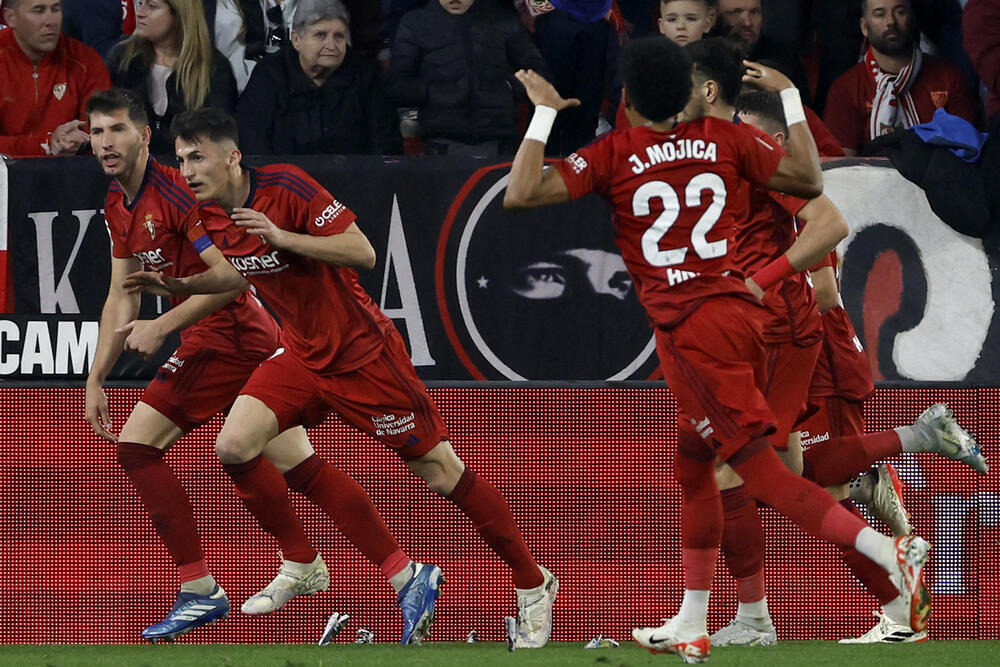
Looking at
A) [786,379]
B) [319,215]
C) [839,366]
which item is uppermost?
[319,215]

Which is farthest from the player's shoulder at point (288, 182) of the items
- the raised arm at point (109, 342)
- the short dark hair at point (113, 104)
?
the raised arm at point (109, 342)

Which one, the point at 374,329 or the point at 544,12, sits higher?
the point at 544,12

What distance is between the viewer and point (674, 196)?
17.2ft

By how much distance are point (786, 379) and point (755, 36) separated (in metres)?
2.86

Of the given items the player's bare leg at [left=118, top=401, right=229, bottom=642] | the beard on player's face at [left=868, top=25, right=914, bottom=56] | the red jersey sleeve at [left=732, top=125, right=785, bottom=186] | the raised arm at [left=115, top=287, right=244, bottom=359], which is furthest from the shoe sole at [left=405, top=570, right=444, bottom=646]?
the beard on player's face at [left=868, top=25, right=914, bottom=56]

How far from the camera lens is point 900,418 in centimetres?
703

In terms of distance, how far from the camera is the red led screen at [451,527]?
Result: 7004 mm

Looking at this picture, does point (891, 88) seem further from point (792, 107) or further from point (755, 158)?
point (755, 158)

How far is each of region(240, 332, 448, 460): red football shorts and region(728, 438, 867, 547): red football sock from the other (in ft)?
5.04

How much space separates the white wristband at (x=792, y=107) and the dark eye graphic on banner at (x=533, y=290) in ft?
6.29

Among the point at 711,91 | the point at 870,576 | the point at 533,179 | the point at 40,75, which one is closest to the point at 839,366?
the point at 870,576

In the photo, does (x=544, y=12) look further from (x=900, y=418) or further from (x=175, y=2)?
(x=900, y=418)

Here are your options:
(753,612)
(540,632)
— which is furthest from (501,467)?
(753,612)

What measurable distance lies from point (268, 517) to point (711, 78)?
256 cm
